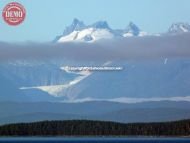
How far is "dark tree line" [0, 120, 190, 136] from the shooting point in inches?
6225

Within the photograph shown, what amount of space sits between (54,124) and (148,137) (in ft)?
56.8

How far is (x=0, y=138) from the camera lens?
156 meters

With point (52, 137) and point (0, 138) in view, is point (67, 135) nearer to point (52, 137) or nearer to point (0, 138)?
point (52, 137)

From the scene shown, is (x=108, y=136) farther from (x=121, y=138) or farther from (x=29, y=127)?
(x=29, y=127)

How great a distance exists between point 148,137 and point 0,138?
23568 millimetres

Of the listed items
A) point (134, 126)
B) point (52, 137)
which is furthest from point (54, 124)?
point (134, 126)

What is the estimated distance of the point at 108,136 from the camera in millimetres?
160000

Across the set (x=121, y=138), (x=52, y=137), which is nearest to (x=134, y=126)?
(x=121, y=138)

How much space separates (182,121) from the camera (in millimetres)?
162125

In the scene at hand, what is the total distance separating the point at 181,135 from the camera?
157 metres

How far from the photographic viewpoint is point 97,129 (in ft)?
527

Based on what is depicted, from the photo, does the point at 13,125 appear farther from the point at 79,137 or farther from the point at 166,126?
the point at 166,126

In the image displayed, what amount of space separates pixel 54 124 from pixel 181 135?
21959mm

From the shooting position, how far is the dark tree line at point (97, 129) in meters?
158
